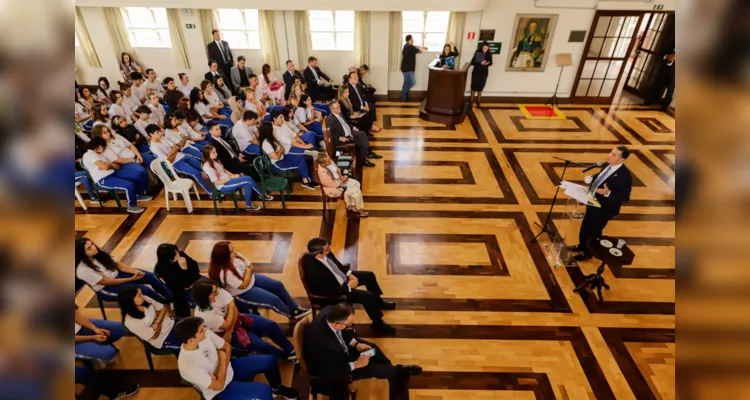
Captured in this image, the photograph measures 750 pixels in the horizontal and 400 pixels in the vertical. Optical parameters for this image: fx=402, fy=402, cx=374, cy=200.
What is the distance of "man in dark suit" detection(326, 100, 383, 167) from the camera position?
255 inches

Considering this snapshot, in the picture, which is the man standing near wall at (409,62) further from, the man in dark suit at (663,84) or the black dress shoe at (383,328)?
the black dress shoe at (383,328)

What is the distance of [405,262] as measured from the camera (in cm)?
503

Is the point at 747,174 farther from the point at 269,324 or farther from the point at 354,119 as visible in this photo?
the point at 354,119

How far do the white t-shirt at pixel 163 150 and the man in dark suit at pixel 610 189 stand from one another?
5.48 m

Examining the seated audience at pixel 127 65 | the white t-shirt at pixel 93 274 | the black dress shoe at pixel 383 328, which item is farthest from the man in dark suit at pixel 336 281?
the seated audience at pixel 127 65

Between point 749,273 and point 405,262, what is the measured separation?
15.7 feet

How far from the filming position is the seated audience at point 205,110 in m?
7.17

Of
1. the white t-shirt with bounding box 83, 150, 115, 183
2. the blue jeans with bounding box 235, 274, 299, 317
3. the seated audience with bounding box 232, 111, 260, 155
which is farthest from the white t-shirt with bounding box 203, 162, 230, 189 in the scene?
the blue jeans with bounding box 235, 274, 299, 317

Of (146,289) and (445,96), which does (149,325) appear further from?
(445,96)

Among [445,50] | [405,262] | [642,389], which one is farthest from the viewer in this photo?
[445,50]

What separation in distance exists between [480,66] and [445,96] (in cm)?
136

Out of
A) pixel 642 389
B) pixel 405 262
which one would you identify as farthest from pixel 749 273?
pixel 405 262

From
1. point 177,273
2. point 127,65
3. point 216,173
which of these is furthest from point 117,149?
point 127,65

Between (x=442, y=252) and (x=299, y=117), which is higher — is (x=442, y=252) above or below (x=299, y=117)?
below
